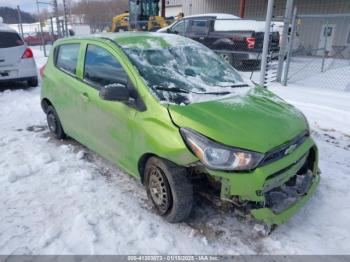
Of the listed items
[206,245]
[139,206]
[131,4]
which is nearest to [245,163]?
[206,245]

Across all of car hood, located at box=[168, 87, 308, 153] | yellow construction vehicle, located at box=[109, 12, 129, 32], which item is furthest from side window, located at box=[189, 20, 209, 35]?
car hood, located at box=[168, 87, 308, 153]

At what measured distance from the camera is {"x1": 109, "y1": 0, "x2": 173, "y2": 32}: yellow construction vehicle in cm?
1662

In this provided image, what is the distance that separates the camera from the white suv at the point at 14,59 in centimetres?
845

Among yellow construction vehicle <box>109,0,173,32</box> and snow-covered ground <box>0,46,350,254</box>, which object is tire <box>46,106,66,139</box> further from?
yellow construction vehicle <box>109,0,173,32</box>

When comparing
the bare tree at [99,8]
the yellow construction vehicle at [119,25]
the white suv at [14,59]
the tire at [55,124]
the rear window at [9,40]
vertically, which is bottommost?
the tire at [55,124]

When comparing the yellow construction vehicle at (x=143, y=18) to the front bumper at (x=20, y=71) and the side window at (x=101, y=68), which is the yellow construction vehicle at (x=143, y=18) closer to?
the front bumper at (x=20, y=71)

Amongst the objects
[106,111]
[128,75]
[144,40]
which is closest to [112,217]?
[106,111]

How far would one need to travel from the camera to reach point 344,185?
11.9ft

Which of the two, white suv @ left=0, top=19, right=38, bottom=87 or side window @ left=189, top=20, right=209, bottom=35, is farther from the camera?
side window @ left=189, top=20, right=209, bottom=35

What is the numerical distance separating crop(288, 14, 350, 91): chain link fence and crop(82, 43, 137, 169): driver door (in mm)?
5911

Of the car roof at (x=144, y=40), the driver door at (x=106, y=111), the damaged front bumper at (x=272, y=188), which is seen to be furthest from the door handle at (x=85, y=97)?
the damaged front bumper at (x=272, y=188)

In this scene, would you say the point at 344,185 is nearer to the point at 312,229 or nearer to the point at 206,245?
the point at 312,229

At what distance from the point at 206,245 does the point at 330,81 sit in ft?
28.1

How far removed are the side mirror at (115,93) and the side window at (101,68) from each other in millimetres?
244
